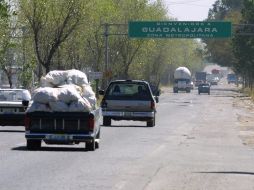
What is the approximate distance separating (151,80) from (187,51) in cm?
5981

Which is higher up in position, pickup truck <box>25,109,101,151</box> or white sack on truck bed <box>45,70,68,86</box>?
white sack on truck bed <box>45,70,68,86</box>

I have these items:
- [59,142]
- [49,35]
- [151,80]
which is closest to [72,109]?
[59,142]

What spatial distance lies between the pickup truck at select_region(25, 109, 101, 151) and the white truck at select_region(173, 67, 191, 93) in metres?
107

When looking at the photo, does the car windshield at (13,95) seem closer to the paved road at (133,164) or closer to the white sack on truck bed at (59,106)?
the paved road at (133,164)

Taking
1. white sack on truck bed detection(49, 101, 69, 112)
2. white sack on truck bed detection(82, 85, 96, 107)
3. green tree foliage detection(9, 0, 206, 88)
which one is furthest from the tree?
white sack on truck bed detection(49, 101, 69, 112)

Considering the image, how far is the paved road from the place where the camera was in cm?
A: 1698

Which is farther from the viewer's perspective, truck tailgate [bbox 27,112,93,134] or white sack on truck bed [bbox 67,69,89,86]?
white sack on truck bed [bbox 67,69,89,86]

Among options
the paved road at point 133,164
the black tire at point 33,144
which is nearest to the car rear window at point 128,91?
the paved road at point 133,164

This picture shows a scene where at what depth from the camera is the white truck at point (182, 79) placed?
5182 inches

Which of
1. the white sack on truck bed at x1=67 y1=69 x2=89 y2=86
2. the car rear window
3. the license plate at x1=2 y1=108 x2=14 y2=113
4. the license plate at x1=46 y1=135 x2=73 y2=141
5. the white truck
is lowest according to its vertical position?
the white truck

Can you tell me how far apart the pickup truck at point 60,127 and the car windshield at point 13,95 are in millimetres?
9801

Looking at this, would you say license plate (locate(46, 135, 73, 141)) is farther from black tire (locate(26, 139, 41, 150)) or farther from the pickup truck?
black tire (locate(26, 139, 41, 150))

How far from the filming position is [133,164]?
2131 centimetres

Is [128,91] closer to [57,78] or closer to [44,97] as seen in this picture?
[57,78]
